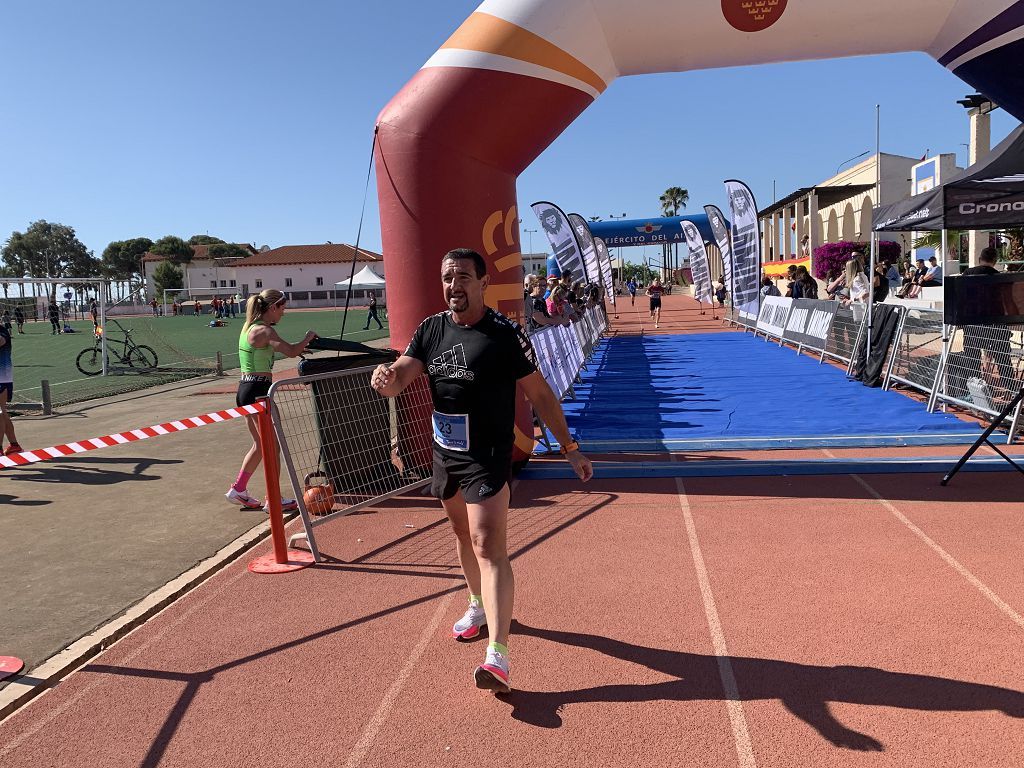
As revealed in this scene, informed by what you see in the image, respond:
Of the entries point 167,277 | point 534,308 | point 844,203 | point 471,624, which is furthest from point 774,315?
point 167,277

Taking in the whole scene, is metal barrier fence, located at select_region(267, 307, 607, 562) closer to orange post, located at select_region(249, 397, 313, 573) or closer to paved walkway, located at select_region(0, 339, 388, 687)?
orange post, located at select_region(249, 397, 313, 573)

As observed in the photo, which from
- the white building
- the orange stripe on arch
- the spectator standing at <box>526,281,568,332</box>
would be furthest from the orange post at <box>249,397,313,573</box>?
the white building

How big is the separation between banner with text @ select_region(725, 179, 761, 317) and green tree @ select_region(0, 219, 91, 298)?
12563cm

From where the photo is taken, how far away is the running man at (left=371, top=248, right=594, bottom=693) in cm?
332

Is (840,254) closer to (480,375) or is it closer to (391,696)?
(480,375)

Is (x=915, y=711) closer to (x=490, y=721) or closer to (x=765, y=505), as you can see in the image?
(x=490, y=721)

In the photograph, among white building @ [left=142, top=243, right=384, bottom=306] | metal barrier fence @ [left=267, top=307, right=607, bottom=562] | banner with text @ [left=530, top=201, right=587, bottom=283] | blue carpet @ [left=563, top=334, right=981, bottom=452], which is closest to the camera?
metal barrier fence @ [left=267, top=307, right=607, bottom=562]

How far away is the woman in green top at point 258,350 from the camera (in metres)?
6.37

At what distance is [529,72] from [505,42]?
1.05 ft

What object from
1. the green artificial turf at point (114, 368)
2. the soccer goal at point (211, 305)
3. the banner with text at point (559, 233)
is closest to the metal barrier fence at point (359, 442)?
the green artificial turf at point (114, 368)

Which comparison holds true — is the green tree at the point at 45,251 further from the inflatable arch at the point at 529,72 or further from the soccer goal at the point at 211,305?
the inflatable arch at the point at 529,72

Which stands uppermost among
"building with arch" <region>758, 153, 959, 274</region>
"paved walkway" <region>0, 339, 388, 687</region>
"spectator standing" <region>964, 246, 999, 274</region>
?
"building with arch" <region>758, 153, 959, 274</region>

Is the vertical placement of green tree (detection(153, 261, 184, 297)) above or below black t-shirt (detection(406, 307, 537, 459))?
above

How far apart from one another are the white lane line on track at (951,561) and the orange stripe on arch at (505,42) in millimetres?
4569
